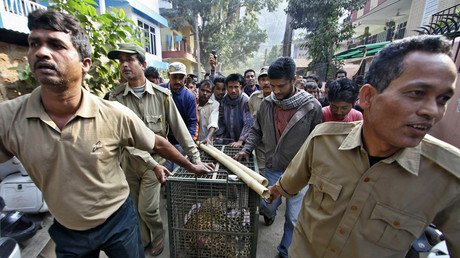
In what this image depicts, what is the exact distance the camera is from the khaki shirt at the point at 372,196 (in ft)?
3.35

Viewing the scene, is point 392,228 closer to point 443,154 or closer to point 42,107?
point 443,154

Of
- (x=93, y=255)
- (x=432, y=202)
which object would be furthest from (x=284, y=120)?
(x=93, y=255)

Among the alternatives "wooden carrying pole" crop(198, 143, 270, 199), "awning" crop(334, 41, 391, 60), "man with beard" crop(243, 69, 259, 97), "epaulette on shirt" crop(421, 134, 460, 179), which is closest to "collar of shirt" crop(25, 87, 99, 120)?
"wooden carrying pole" crop(198, 143, 270, 199)

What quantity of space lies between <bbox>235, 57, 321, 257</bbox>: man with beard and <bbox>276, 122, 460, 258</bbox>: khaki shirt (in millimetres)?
1048

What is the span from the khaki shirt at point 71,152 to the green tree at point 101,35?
164cm

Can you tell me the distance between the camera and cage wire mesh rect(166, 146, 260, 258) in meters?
2.00

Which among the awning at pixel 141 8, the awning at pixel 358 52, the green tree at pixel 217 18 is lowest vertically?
the awning at pixel 358 52

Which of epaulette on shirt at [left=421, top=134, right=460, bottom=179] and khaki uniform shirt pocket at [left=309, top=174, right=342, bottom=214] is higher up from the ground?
epaulette on shirt at [left=421, top=134, right=460, bottom=179]

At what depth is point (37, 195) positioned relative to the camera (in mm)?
2607

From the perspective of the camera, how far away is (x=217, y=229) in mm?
2131

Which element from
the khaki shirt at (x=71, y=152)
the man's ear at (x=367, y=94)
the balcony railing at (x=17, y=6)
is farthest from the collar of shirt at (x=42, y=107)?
the balcony railing at (x=17, y=6)

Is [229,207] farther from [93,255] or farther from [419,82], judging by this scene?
[419,82]

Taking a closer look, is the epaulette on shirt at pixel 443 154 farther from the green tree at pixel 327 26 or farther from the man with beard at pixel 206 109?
the green tree at pixel 327 26

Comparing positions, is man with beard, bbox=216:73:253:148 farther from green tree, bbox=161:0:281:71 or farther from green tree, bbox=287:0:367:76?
green tree, bbox=161:0:281:71
